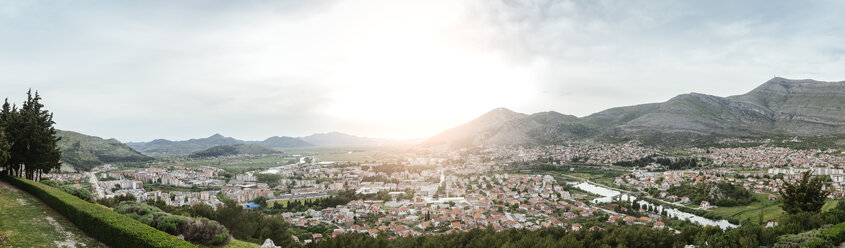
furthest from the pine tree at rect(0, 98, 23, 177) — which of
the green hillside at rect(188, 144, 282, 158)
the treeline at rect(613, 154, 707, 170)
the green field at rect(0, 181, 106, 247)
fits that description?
the green hillside at rect(188, 144, 282, 158)

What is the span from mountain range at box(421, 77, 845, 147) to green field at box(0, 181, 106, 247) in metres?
106

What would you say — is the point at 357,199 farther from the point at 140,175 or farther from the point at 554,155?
the point at 554,155

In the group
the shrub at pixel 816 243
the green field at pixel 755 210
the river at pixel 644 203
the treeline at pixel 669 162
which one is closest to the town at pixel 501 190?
the river at pixel 644 203

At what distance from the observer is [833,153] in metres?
53.8

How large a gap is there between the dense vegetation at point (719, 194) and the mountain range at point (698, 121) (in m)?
57.3

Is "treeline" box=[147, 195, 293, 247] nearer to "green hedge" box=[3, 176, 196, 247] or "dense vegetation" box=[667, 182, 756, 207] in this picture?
"green hedge" box=[3, 176, 196, 247]

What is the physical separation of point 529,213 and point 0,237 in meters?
32.3

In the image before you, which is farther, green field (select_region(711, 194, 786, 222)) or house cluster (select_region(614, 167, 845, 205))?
house cluster (select_region(614, 167, 845, 205))

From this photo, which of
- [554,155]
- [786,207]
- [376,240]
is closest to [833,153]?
[554,155]

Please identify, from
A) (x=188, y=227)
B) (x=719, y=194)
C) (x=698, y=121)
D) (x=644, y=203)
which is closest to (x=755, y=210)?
(x=719, y=194)

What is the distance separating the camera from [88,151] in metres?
91.2

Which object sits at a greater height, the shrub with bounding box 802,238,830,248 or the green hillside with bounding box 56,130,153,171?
the green hillside with bounding box 56,130,153,171

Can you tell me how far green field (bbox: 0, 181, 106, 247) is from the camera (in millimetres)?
7742

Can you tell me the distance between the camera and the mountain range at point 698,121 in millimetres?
90188
